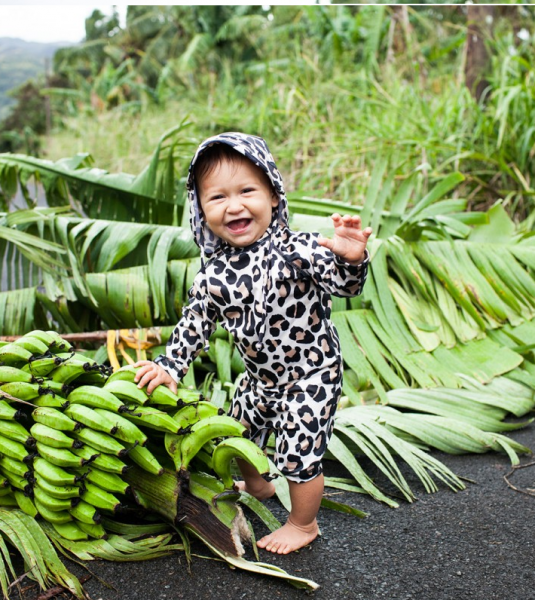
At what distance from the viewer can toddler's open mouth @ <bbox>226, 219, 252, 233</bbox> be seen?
1.88 m

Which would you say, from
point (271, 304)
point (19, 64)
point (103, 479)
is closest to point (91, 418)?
point (103, 479)

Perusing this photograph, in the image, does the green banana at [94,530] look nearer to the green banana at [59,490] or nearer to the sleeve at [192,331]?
the green banana at [59,490]

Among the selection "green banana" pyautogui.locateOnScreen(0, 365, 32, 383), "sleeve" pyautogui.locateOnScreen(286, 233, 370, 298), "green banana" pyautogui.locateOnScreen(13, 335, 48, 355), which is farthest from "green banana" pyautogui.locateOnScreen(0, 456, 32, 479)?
"sleeve" pyautogui.locateOnScreen(286, 233, 370, 298)

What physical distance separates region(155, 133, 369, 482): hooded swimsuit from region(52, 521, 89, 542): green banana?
0.50 meters

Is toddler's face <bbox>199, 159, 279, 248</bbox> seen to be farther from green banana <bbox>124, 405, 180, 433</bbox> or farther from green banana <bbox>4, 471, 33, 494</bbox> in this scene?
green banana <bbox>4, 471, 33, 494</bbox>

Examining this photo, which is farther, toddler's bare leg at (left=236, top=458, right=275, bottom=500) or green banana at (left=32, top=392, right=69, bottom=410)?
toddler's bare leg at (left=236, top=458, right=275, bottom=500)

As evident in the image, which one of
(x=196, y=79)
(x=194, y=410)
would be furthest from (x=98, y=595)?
(x=196, y=79)

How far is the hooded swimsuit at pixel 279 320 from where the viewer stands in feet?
6.20

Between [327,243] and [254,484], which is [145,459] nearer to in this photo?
[254,484]

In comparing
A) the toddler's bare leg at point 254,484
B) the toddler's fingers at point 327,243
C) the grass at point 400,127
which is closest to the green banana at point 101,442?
the toddler's bare leg at point 254,484

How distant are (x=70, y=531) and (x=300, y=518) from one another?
25.6 inches

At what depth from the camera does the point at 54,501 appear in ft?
5.77

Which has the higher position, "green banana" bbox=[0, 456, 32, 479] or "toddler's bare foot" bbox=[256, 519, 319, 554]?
"green banana" bbox=[0, 456, 32, 479]

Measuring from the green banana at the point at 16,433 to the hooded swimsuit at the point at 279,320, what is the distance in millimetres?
419
